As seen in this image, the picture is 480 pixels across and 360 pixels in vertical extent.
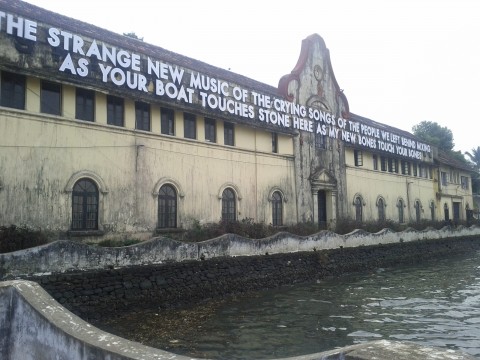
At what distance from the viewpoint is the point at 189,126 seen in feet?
57.1

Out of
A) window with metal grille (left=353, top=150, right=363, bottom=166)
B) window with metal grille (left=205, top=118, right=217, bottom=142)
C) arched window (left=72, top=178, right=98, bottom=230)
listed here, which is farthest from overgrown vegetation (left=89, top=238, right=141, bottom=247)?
window with metal grille (left=353, top=150, right=363, bottom=166)

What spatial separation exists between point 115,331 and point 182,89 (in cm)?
981

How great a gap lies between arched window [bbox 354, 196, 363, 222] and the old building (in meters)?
0.20

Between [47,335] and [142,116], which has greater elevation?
[142,116]

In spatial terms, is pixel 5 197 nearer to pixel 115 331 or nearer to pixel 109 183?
pixel 109 183

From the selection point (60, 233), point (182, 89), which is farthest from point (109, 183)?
point (182, 89)

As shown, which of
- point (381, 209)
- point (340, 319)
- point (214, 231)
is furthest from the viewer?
point (381, 209)

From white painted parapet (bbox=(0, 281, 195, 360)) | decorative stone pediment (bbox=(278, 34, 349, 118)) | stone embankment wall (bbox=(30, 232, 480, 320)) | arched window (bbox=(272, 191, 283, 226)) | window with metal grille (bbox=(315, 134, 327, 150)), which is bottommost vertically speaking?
stone embankment wall (bbox=(30, 232, 480, 320))

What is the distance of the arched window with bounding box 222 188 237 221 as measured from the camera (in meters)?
18.3

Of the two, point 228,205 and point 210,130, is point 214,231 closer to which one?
point 228,205

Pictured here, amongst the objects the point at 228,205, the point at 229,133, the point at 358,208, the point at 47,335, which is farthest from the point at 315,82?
the point at 47,335

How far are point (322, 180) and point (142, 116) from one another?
38.4 feet

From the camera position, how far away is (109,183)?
1425 cm

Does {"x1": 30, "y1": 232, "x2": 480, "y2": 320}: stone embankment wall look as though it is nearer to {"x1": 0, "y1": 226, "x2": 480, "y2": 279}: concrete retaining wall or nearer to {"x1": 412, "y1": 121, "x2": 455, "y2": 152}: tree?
{"x1": 0, "y1": 226, "x2": 480, "y2": 279}: concrete retaining wall
